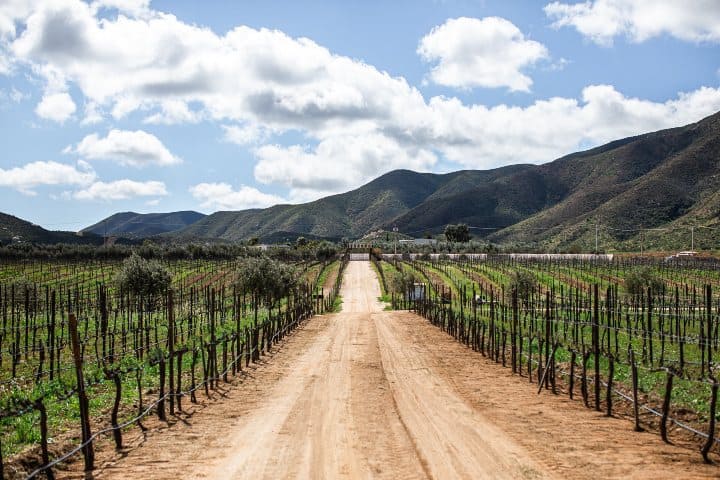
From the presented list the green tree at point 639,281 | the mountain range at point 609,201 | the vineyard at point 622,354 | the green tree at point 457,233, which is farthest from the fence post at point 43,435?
the green tree at point 457,233

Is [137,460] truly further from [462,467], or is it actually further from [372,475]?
[462,467]

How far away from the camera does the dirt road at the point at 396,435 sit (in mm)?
8773

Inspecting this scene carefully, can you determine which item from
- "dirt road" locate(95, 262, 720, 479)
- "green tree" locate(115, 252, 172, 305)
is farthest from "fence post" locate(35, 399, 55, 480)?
"green tree" locate(115, 252, 172, 305)

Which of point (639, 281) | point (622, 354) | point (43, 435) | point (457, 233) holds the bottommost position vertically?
point (622, 354)

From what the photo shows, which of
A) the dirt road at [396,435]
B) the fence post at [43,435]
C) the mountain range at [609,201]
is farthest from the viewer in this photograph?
the mountain range at [609,201]

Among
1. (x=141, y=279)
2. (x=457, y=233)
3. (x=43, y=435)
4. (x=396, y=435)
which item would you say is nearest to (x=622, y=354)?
(x=396, y=435)

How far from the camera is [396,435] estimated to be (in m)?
10.7

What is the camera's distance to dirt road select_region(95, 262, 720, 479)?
8.77 m

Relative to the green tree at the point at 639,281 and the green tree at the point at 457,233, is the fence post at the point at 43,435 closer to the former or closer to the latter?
the green tree at the point at 639,281

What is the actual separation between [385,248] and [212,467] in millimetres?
128176

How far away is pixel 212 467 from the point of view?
8969 millimetres

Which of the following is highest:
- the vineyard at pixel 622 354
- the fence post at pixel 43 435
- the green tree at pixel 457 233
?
the green tree at pixel 457 233

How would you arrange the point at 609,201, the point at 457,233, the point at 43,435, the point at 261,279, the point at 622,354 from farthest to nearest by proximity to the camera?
the point at 457,233, the point at 609,201, the point at 261,279, the point at 622,354, the point at 43,435

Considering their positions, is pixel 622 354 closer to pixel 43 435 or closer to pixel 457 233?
pixel 43 435
